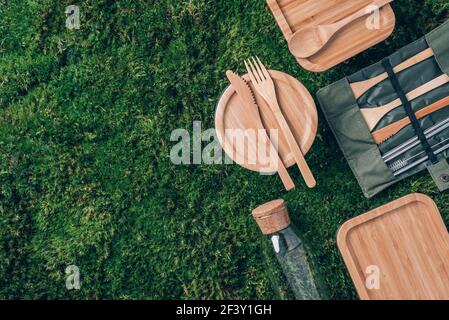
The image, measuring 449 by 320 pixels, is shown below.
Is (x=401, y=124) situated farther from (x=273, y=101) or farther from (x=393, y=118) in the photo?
(x=273, y=101)

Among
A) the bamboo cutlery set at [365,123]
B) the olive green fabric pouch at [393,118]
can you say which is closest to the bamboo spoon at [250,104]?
the bamboo cutlery set at [365,123]

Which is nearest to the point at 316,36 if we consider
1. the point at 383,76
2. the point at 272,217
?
the point at 383,76

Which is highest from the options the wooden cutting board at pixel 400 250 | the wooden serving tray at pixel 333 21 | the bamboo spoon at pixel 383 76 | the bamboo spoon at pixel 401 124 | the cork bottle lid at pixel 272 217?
the wooden serving tray at pixel 333 21

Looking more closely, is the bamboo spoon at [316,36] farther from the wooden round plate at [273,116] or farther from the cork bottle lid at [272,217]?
the cork bottle lid at [272,217]

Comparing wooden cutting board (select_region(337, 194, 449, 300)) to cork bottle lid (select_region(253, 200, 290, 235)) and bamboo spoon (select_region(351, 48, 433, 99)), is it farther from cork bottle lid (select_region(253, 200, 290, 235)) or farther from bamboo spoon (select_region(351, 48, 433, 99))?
bamboo spoon (select_region(351, 48, 433, 99))

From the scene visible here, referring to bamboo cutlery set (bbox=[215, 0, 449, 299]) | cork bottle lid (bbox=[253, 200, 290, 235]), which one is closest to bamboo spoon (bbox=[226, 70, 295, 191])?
bamboo cutlery set (bbox=[215, 0, 449, 299])

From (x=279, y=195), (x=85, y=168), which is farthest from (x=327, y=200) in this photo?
(x=85, y=168)
